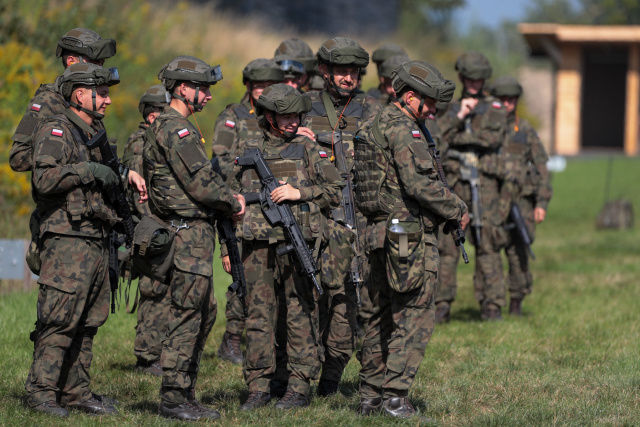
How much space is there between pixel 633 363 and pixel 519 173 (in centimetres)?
280

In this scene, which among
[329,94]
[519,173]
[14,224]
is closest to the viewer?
[329,94]

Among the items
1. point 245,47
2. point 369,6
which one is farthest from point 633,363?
point 369,6

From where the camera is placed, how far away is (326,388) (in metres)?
6.87

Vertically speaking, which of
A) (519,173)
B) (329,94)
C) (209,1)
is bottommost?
(519,173)

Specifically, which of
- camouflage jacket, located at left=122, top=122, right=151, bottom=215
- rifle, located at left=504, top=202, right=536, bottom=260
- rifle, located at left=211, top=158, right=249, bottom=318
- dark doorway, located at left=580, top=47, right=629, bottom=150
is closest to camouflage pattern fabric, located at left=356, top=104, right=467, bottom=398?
rifle, located at left=211, top=158, right=249, bottom=318

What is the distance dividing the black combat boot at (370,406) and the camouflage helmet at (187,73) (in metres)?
2.37

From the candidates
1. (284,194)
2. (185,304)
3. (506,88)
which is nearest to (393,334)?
(284,194)

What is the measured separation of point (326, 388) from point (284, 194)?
1604 mm

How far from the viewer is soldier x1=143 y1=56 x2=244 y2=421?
5832 millimetres

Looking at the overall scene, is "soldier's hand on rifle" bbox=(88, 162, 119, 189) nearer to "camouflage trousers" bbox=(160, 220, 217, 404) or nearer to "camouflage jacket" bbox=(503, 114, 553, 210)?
"camouflage trousers" bbox=(160, 220, 217, 404)

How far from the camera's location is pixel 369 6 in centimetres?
3641

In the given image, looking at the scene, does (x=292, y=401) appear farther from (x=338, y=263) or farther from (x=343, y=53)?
(x=343, y=53)

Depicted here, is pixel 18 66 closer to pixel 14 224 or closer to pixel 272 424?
pixel 14 224

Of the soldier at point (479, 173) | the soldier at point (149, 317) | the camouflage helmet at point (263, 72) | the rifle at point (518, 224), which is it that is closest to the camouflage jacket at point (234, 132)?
the camouflage helmet at point (263, 72)
